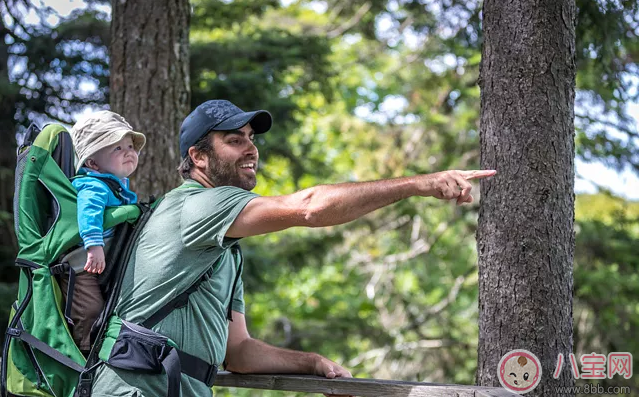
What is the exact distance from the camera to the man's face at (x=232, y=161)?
3.08 meters

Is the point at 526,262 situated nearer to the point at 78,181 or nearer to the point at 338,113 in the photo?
the point at 78,181

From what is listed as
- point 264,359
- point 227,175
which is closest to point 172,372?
point 264,359

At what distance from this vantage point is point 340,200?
253 cm

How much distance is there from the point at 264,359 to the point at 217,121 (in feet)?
3.51

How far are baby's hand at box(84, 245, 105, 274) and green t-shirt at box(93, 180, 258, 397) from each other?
103 millimetres

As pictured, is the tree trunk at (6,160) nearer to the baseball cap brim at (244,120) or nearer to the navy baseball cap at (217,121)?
the navy baseball cap at (217,121)

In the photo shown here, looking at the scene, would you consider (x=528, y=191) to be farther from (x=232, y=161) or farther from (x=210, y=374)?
(x=210, y=374)

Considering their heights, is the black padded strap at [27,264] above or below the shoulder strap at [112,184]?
below

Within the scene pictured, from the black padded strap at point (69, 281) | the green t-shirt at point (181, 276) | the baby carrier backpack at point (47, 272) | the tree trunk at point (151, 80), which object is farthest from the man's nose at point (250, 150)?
the tree trunk at point (151, 80)

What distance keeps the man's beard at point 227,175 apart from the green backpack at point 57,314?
330 millimetres

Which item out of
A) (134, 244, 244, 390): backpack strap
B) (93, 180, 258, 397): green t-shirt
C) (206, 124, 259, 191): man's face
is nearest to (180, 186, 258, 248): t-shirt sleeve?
(93, 180, 258, 397): green t-shirt

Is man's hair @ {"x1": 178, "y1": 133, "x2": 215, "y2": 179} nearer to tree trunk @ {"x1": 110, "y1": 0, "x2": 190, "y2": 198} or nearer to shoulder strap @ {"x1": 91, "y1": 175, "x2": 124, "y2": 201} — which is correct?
shoulder strap @ {"x1": 91, "y1": 175, "x2": 124, "y2": 201}

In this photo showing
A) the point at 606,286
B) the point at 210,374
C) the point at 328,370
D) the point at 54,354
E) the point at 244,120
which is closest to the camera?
the point at 54,354

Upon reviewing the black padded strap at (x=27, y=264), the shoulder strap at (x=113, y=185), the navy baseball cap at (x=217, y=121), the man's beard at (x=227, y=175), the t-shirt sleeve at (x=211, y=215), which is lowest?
the black padded strap at (x=27, y=264)
